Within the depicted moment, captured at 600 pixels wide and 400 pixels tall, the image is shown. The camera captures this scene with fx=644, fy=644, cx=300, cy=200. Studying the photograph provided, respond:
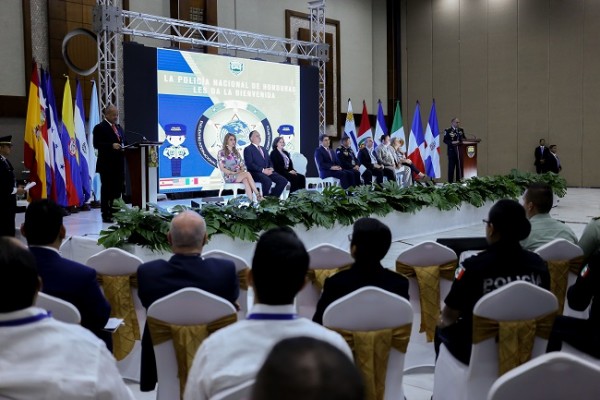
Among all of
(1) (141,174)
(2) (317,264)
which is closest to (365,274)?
(2) (317,264)

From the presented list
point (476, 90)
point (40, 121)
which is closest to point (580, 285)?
point (40, 121)

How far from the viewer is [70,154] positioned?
934cm

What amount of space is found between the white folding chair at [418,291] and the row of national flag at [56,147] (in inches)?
250

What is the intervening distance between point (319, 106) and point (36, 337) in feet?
38.8

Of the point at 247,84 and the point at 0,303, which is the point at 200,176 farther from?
the point at 0,303

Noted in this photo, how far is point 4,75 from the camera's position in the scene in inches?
398

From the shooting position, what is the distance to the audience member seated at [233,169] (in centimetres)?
884

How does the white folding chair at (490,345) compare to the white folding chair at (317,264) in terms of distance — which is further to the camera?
the white folding chair at (317,264)

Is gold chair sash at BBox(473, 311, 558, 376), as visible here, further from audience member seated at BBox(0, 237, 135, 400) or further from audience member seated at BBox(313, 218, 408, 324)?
audience member seated at BBox(0, 237, 135, 400)

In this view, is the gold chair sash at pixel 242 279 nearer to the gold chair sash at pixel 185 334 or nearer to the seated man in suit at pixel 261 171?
the gold chair sash at pixel 185 334

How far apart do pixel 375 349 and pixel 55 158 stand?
7.82 metres

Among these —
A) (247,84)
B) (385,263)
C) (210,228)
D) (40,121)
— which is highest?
(247,84)

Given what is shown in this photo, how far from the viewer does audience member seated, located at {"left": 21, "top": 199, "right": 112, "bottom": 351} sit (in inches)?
86.5

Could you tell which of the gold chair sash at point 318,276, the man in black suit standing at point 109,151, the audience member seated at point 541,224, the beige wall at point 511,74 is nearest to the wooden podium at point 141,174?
the man in black suit standing at point 109,151
